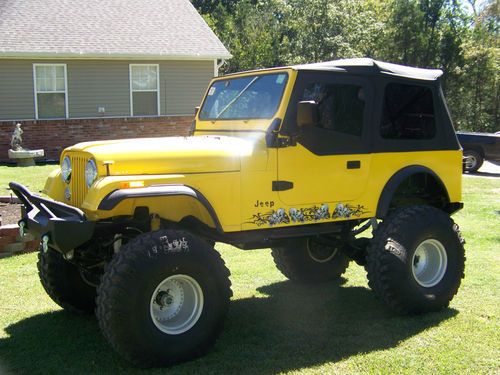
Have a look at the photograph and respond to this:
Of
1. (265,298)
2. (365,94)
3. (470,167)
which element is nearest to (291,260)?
(265,298)

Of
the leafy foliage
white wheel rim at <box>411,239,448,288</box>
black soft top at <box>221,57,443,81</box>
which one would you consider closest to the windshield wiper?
black soft top at <box>221,57,443,81</box>

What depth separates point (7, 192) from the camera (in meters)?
10.1

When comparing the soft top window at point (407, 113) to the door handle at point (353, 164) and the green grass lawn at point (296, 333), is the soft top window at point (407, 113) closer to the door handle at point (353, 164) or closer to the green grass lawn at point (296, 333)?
the door handle at point (353, 164)

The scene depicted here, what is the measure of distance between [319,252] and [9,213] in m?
4.45

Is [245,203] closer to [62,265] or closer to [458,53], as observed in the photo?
[62,265]

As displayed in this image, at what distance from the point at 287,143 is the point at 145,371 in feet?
6.47

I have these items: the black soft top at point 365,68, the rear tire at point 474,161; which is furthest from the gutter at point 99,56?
the black soft top at point 365,68

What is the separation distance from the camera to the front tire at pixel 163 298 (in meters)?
3.84

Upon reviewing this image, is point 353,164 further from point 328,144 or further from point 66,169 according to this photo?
point 66,169

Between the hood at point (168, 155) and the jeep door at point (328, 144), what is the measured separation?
0.41 meters

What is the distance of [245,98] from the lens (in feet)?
16.8

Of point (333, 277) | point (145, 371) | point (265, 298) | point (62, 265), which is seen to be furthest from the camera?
point (333, 277)

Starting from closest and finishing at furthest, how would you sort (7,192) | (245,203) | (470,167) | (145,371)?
(145,371) → (245,203) → (7,192) → (470,167)

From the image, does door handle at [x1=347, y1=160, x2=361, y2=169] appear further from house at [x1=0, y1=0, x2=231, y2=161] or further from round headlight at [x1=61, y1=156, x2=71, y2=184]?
house at [x1=0, y1=0, x2=231, y2=161]
